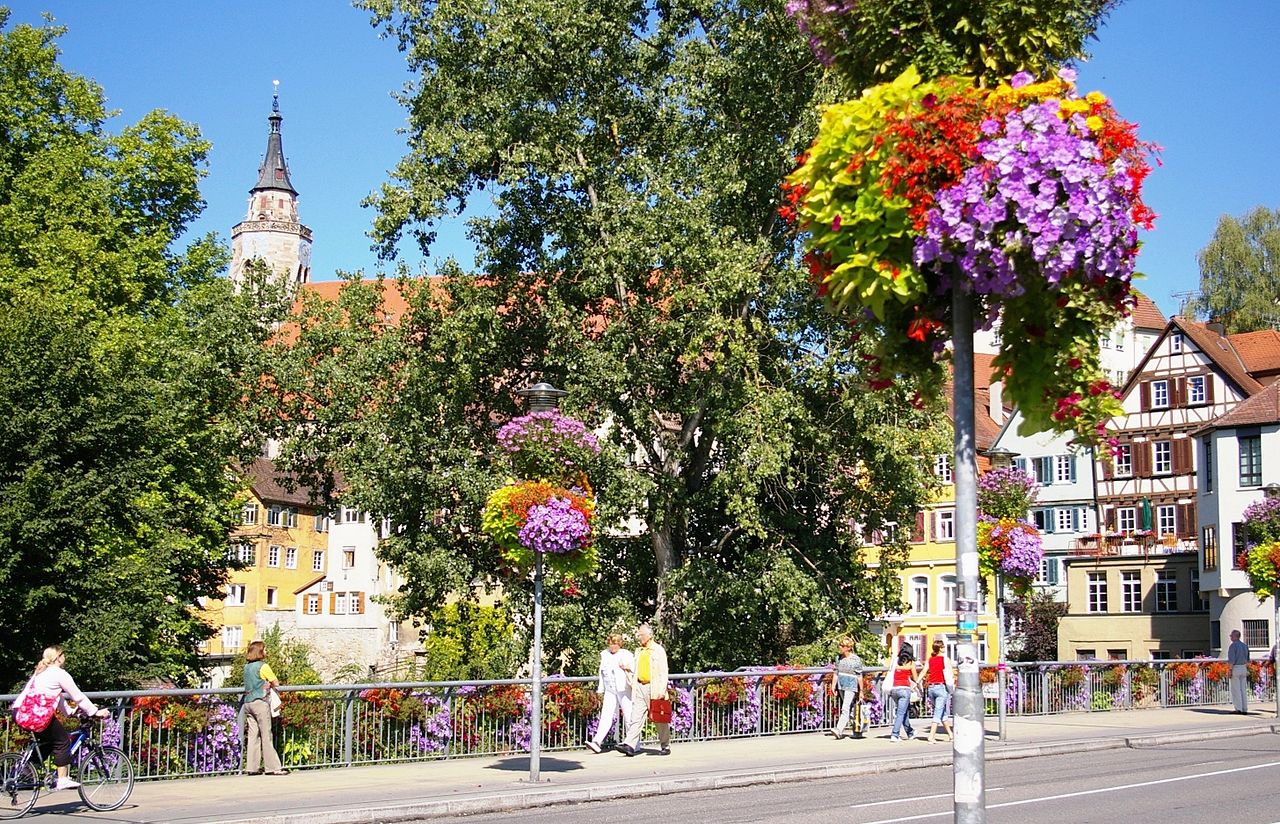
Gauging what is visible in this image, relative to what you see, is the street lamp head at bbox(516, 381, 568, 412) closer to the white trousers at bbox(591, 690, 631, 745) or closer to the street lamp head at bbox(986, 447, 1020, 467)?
the white trousers at bbox(591, 690, 631, 745)

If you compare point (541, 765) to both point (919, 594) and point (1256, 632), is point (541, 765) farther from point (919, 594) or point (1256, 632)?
point (919, 594)

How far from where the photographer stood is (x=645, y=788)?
17.3m

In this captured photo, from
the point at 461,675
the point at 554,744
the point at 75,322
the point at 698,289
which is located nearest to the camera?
the point at 554,744

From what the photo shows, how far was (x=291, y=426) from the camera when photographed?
35.5m

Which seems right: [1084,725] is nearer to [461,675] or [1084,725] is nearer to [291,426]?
[461,675]

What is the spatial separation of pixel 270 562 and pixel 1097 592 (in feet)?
180

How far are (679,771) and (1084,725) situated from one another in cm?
1339

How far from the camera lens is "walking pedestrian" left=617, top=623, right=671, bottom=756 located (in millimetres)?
21750

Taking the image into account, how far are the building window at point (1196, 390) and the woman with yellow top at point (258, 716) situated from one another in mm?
53330

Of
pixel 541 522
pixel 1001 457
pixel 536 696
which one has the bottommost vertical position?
pixel 536 696

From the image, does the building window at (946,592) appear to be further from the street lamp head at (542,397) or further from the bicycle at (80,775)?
the bicycle at (80,775)

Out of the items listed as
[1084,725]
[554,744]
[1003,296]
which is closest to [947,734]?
[1084,725]

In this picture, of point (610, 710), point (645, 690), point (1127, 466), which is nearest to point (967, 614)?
point (645, 690)

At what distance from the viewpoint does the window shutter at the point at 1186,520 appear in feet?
209
